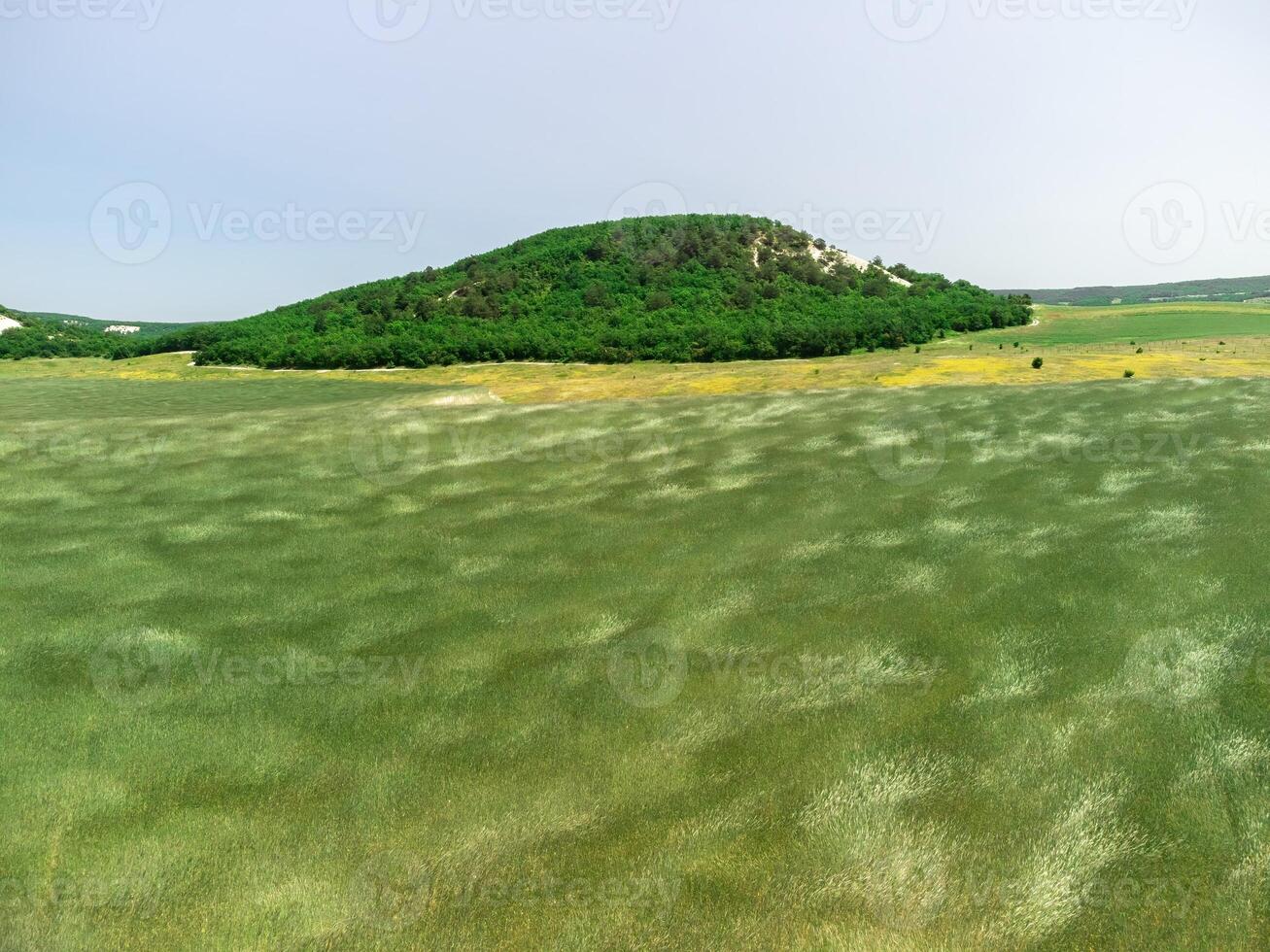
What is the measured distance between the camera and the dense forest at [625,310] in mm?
111750

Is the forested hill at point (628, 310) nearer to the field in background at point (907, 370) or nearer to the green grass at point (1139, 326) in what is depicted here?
the field in background at point (907, 370)

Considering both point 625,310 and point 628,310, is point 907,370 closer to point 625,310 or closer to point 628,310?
point 625,310

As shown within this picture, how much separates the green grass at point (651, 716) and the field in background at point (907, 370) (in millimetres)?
31094

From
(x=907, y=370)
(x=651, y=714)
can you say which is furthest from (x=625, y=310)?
(x=651, y=714)

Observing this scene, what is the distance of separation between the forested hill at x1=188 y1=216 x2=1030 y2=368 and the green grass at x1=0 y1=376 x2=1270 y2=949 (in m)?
88.2

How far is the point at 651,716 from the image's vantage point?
1125 cm

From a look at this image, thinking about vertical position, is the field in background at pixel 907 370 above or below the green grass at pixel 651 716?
above

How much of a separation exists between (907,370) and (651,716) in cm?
5361

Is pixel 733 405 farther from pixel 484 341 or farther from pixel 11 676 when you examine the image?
pixel 484 341

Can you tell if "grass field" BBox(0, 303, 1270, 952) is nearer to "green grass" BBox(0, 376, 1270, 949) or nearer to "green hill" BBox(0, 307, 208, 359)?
"green grass" BBox(0, 376, 1270, 949)

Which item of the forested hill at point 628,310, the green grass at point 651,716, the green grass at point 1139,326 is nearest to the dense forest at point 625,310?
the forested hill at point 628,310

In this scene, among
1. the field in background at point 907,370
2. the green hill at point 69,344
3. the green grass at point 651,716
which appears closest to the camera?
the green grass at point 651,716

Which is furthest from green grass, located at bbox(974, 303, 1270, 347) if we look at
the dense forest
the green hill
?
the green hill

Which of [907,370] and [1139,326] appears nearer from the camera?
[907,370]
